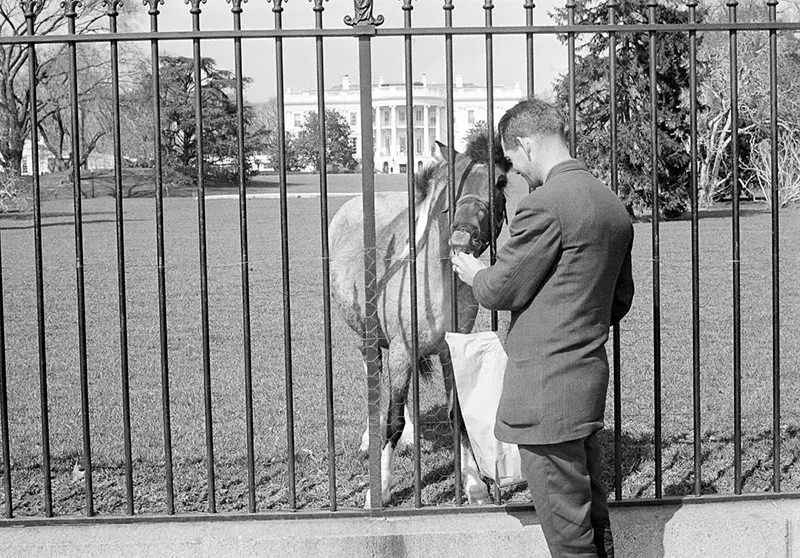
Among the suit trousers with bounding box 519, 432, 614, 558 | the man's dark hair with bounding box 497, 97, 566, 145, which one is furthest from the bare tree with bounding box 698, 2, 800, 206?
the suit trousers with bounding box 519, 432, 614, 558

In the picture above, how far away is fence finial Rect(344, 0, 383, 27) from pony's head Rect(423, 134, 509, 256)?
751 millimetres

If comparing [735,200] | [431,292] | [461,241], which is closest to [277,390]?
[431,292]

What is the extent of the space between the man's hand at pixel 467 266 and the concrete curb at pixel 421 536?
1350 mm

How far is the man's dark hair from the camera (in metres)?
3.96

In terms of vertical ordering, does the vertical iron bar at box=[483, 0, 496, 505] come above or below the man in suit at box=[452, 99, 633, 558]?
above

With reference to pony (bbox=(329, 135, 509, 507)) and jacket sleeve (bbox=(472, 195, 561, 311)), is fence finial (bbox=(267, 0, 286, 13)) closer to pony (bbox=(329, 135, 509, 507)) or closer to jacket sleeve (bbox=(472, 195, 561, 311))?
pony (bbox=(329, 135, 509, 507))

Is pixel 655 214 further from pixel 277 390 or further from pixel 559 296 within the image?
pixel 277 390

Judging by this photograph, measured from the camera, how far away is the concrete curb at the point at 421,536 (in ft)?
15.5

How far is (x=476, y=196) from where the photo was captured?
502 cm

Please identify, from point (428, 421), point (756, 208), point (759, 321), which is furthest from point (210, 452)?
point (756, 208)

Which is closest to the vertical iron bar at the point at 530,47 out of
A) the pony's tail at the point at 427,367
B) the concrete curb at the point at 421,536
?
the pony's tail at the point at 427,367

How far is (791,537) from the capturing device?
4887 millimetres

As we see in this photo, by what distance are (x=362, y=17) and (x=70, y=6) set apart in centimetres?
142

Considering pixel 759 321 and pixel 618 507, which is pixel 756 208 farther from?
pixel 618 507
